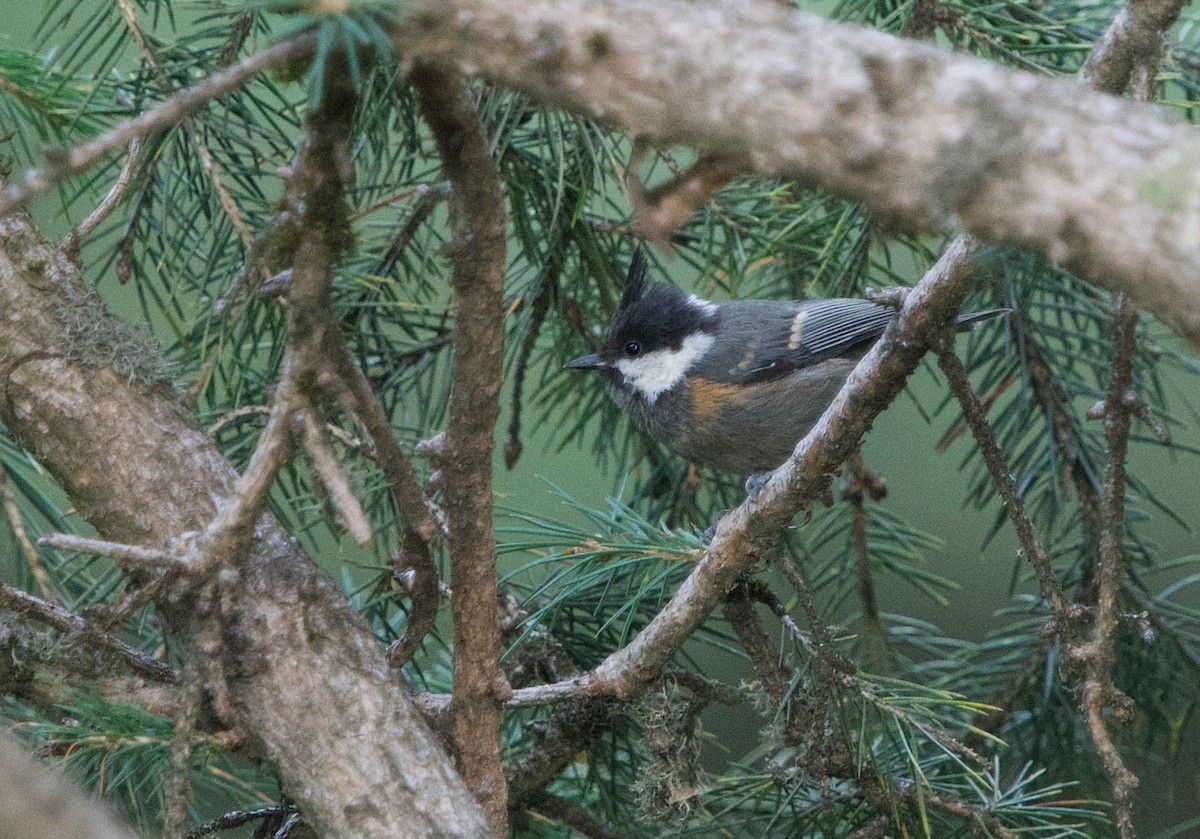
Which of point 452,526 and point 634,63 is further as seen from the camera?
point 452,526

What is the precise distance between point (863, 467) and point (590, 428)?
851 millimetres

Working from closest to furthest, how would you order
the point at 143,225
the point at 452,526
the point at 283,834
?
the point at 452,526 → the point at 283,834 → the point at 143,225

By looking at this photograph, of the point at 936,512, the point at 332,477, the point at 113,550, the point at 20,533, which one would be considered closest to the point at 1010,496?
the point at 332,477

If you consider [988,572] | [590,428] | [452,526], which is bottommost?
[988,572]

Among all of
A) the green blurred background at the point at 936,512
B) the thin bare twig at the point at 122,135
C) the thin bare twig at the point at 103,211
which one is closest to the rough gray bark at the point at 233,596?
the thin bare twig at the point at 103,211

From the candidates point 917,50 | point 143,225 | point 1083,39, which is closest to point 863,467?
point 1083,39

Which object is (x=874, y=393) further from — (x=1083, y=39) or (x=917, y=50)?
(x=1083, y=39)

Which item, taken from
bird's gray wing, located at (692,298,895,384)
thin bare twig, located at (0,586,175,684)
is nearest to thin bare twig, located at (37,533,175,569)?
thin bare twig, located at (0,586,175,684)

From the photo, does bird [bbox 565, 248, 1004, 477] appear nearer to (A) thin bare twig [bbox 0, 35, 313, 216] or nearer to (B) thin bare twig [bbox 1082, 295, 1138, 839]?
(B) thin bare twig [bbox 1082, 295, 1138, 839]

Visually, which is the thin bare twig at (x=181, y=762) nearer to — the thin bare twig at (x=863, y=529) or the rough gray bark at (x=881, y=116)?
the rough gray bark at (x=881, y=116)

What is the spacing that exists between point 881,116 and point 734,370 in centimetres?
157

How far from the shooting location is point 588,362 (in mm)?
1880

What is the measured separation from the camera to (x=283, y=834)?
1.05 meters

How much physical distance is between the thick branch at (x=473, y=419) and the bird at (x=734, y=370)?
926 mm
